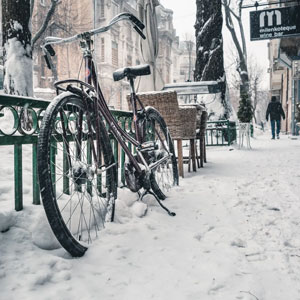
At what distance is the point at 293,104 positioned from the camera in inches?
623

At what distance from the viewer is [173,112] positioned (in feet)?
13.9

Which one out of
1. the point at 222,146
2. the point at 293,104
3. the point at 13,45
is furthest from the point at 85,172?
the point at 293,104

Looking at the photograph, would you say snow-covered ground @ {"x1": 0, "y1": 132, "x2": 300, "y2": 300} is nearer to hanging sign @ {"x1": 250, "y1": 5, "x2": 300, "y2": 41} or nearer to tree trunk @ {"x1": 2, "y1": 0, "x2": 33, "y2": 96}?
tree trunk @ {"x1": 2, "y1": 0, "x2": 33, "y2": 96}

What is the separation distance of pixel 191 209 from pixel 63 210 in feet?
4.12

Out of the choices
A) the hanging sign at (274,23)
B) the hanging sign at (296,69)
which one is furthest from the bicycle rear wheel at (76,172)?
the hanging sign at (296,69)

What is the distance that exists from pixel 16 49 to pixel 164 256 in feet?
16.1

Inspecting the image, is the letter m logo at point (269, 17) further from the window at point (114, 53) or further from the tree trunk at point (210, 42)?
the window at point (114, 53)

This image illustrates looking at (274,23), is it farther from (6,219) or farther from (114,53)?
(114,53)

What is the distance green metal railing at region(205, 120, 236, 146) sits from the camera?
345 inches

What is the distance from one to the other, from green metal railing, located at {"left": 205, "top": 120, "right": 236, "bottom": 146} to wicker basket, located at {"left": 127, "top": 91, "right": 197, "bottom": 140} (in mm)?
4412

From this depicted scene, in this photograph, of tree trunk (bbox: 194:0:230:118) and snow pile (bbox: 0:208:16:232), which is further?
tree trunk (bbox: 194:0:230:118)

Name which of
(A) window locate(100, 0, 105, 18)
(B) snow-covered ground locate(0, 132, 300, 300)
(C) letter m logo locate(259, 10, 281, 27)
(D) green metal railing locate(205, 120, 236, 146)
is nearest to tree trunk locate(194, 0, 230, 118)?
(D) green metal railing locate(205, 120, 236, 146)

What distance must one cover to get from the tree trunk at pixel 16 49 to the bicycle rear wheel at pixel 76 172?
11.2 feet

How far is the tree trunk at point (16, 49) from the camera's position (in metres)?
5.40
